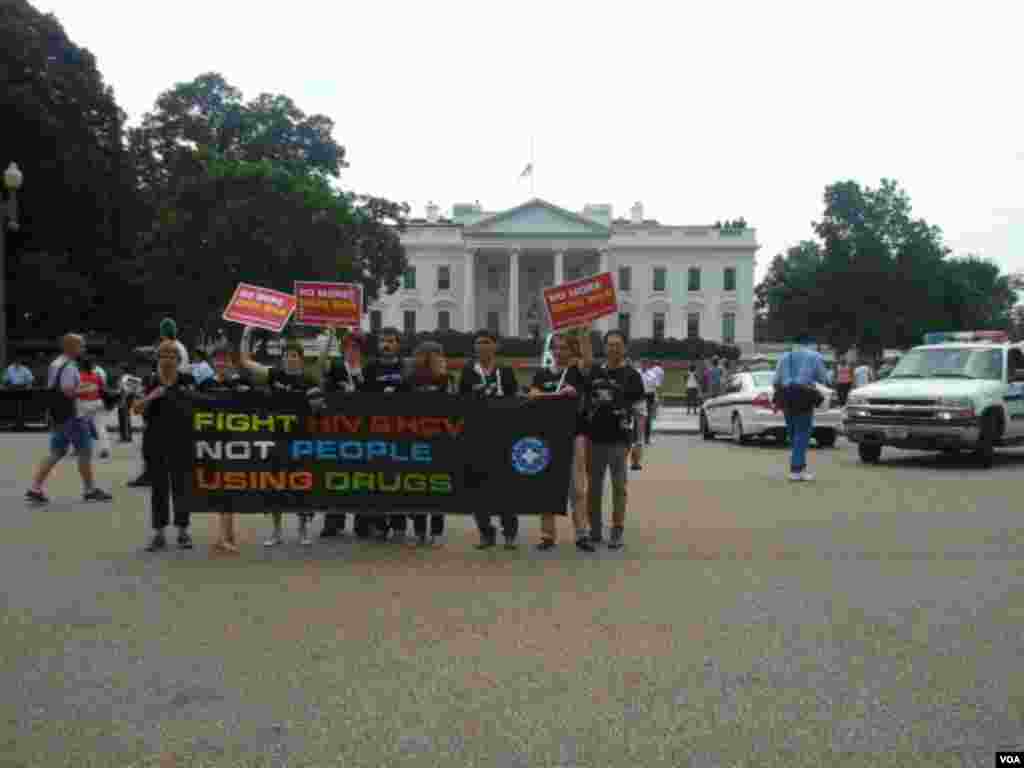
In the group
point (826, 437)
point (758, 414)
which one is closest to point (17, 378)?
point (758, 414)

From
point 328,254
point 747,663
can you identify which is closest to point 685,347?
point 328,254

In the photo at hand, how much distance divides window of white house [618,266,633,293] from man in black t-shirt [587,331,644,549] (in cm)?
8801

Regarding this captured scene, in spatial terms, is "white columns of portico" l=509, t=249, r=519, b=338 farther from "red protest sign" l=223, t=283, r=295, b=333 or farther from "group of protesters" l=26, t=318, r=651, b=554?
"group of protesters" l=26, t=318, r=651, b=554

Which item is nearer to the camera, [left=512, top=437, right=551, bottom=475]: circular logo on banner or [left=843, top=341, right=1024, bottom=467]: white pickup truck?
[left=512, top=437, right=551, bottom=475]: circular logo on banner

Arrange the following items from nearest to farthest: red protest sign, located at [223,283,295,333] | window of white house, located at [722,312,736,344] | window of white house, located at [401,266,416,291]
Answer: red protest sign, located at [223,283,295,333] → window of white house, located at [401,266,416,291] → window of white house, located at [722,312,736,344]

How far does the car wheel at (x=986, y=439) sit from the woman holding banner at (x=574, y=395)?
9.36 m

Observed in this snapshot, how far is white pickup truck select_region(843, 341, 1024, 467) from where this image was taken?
16.0 metres

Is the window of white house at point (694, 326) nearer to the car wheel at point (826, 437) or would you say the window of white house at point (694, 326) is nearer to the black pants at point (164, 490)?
the car wheel at point (826, 437)

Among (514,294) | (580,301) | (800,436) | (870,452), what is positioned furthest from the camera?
(514,294)

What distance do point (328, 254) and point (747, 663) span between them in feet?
152

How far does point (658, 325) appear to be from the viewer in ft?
319

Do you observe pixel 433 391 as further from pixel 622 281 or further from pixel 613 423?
pixel 622 281

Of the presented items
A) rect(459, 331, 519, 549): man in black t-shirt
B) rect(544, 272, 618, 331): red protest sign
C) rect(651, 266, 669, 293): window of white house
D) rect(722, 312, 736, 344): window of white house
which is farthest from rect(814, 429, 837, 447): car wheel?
rect(722, 312, 736, 344): window of white house

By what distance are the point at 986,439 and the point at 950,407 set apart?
0.78 meters
